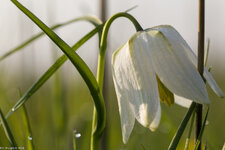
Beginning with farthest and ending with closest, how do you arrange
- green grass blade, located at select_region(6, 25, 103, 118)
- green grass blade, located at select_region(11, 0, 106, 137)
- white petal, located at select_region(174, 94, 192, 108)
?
white petal, located at select_region(174, 94, 192, 108)
green grass blade, located at select_region(6, 25, 103, 118)
green grass blade, located at select_region(11, 0, 106, 137)

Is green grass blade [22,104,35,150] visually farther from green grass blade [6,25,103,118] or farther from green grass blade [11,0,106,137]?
green grass blade [11,0,106,137]

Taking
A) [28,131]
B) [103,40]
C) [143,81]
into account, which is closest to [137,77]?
[143,81]

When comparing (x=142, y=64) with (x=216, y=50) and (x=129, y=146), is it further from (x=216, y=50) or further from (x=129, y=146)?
(x=216, y=50)

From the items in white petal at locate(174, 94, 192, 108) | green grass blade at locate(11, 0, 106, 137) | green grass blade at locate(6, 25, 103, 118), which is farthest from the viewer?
white petal at locate(174, 94, 192, 108)

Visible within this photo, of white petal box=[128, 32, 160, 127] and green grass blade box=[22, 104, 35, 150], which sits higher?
white petal box=[128, 32, 160, 127]

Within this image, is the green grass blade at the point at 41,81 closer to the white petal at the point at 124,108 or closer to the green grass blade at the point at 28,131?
the green grass blade at the point at 28,131

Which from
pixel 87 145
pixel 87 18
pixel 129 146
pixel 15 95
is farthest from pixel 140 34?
pixel 15 95

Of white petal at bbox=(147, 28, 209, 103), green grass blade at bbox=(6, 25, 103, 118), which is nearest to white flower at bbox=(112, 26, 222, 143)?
white petal at bbox=(147, 28, 209, 103)
